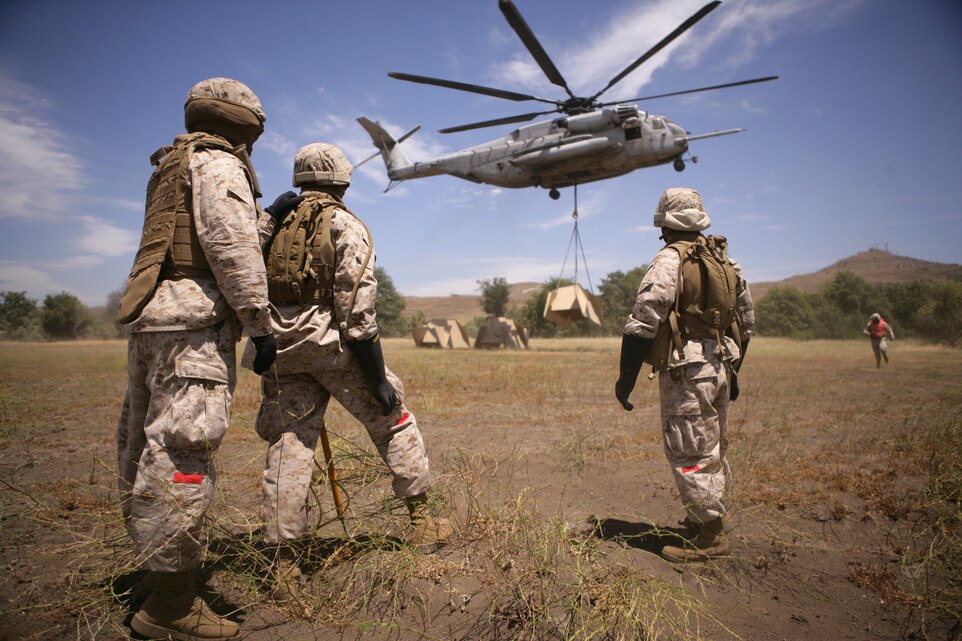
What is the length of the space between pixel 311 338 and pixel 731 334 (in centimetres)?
237

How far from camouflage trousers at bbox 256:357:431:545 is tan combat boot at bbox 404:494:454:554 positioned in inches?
2.9

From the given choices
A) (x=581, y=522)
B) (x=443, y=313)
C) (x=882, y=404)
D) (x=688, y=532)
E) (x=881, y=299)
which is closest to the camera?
(x=688, y=532)

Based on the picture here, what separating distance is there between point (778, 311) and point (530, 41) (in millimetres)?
44646

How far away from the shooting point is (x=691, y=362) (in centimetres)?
277

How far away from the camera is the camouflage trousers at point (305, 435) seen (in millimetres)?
2312

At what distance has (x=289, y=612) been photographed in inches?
79.9

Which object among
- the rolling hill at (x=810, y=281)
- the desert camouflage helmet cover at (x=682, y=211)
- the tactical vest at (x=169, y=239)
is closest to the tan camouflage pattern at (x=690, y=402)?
the desert camouflage helmet cover at (x=682, y=211)

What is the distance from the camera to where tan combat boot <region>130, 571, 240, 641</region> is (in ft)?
6.18

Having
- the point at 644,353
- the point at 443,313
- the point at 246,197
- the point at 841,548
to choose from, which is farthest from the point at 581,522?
the point at 443,313

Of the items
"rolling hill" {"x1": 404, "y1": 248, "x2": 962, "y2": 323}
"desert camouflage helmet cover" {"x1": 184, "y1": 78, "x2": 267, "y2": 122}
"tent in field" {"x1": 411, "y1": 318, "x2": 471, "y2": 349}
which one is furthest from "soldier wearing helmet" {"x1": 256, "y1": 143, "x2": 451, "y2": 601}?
"rolling hill" {"x1": 404, "y1": 248, "x2": 962, "y2": 323}

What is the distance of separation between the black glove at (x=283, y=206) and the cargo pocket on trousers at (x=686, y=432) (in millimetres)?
2198

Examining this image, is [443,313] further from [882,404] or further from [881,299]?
[882,404]

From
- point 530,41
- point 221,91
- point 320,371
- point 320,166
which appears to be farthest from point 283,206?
point 530,41

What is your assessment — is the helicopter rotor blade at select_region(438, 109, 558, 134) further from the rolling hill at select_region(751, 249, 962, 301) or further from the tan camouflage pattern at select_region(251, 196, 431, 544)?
the rolling hill at select_region(751, 249, 962, 301)
